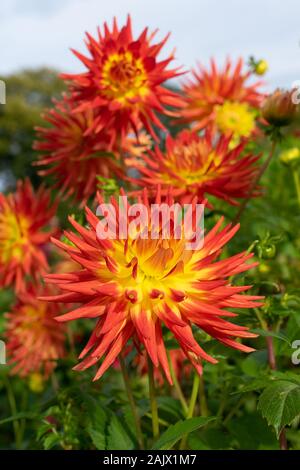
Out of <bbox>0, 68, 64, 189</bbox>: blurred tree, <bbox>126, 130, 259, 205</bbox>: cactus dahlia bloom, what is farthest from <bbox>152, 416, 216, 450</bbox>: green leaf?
<bbox>0, 68, 64, 189</bbox>: blurred tree

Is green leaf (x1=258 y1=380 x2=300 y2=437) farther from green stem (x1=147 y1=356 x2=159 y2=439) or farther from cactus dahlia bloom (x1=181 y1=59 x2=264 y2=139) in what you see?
cactus dahlia bloom (x1=181 y1=59 x2=264 y2=139)

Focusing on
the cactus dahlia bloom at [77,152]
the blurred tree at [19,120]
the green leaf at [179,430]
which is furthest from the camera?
the blurred tree at [19,120]

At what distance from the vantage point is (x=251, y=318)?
3.59 feet

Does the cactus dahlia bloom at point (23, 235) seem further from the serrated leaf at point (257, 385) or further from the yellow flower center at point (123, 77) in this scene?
the serrated leaf at point (257, 385)

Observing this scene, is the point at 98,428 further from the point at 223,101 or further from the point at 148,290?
the point at 223,101

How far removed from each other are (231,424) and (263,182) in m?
1.11

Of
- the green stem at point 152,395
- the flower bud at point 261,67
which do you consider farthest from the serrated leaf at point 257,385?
the flower bud at point 261,67

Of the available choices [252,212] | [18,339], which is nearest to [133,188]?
[252,212]

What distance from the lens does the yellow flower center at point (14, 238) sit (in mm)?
1721

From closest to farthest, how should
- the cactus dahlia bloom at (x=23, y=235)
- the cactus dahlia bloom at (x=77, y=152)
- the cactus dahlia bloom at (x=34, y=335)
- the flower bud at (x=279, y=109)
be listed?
1. the flower bud at (x=279, y=109)
2. the cactus dahlia bloom at (x=77, y=152)
3. the cactus dahlia bloom at (x=23, y=235)
4. the cactus dahlia bloom at (x=34, y=335)

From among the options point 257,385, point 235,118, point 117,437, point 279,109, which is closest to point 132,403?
point 117,437

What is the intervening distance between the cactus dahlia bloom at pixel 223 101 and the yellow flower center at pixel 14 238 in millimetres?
531

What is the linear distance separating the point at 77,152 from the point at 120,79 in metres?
0.25
